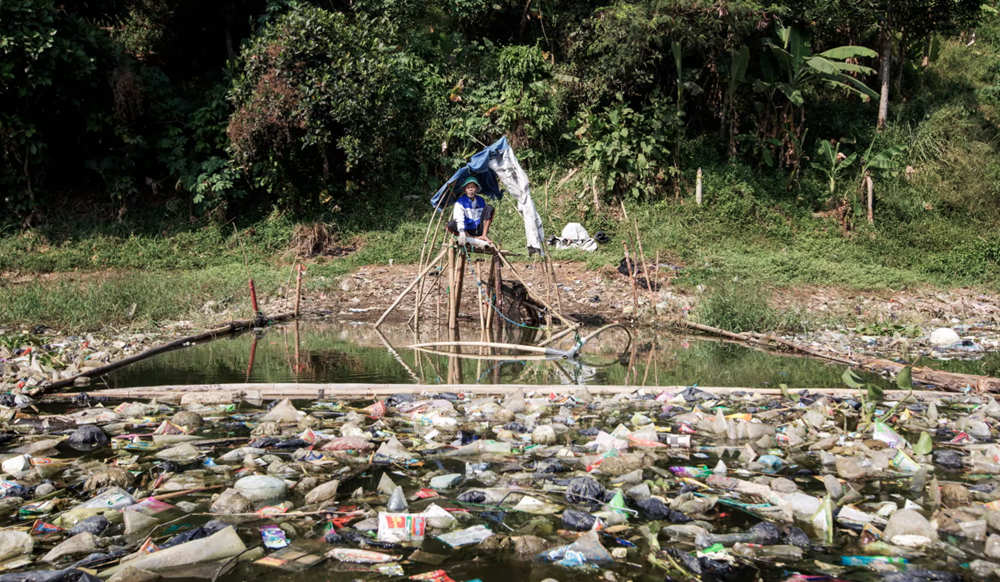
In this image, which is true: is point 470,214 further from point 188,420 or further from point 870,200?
point 870,200

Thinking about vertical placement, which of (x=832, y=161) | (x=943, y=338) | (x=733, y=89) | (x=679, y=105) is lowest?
(x=943, y=338)

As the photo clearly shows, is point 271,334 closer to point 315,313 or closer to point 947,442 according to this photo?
point 315,313

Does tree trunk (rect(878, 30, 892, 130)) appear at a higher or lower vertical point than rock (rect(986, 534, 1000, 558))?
higher

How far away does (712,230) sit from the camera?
43.6 feet

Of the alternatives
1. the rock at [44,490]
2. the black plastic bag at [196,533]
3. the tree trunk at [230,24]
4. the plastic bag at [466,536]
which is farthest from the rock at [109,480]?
the tree trunk at [230,24]

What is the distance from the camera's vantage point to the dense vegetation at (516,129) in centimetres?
1315

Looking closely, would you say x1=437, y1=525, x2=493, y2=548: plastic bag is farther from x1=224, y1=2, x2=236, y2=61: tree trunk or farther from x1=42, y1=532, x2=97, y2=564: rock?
x1=224, y1=2, x2=236, y2=61: tree trunk

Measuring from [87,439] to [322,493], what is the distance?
173cm

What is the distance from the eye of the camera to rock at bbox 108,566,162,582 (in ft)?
8.67

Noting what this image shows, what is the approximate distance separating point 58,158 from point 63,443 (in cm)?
1319

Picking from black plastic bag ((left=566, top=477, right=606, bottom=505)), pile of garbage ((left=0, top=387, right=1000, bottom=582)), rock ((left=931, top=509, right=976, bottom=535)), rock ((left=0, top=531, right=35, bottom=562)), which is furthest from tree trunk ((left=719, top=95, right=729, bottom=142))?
rock ((left=0, top=531, right=35, bottom=562))

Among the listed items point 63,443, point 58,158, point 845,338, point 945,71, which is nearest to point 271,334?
point 63,443

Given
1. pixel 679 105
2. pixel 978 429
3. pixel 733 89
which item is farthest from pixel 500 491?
pixel 733 89

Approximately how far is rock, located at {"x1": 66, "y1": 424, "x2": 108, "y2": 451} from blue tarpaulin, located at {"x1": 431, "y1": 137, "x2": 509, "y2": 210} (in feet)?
15.4
